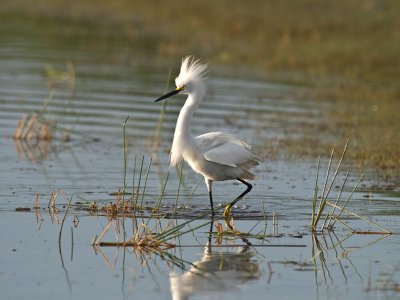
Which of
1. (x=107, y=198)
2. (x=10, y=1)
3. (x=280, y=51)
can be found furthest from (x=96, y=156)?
(x=10, y=1)

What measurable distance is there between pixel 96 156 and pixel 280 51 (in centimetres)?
1127

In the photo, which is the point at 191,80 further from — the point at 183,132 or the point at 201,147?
the point at 201,147

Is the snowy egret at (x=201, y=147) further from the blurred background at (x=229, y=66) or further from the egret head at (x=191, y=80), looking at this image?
the blurred background at (x=229, y=66)

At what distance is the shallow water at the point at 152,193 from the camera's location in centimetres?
785

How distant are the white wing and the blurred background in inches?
31.4

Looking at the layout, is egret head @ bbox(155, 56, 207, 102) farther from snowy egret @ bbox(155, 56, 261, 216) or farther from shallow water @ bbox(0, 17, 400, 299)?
shallow water @ bbox(0, 17, 400, 299)

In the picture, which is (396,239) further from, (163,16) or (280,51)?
(163,16)

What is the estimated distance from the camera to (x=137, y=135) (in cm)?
1536

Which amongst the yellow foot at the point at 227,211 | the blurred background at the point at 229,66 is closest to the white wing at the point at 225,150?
the yellow foot at the point at 227,211

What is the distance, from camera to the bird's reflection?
7.59 m

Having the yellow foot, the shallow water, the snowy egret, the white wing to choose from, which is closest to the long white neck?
the snowy egret

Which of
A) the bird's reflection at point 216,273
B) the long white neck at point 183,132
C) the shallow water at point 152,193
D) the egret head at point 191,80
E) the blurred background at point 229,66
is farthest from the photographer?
the blurred background at point 229,66

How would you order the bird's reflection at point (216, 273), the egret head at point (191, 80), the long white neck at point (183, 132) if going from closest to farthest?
the bird's reflection at point (216, 273) < the long white neck at point (183, 132) < the egret head at point (191, 80)

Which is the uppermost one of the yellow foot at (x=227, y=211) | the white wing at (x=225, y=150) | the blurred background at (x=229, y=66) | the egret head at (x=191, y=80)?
the blurred background at (x=229, y=66)
